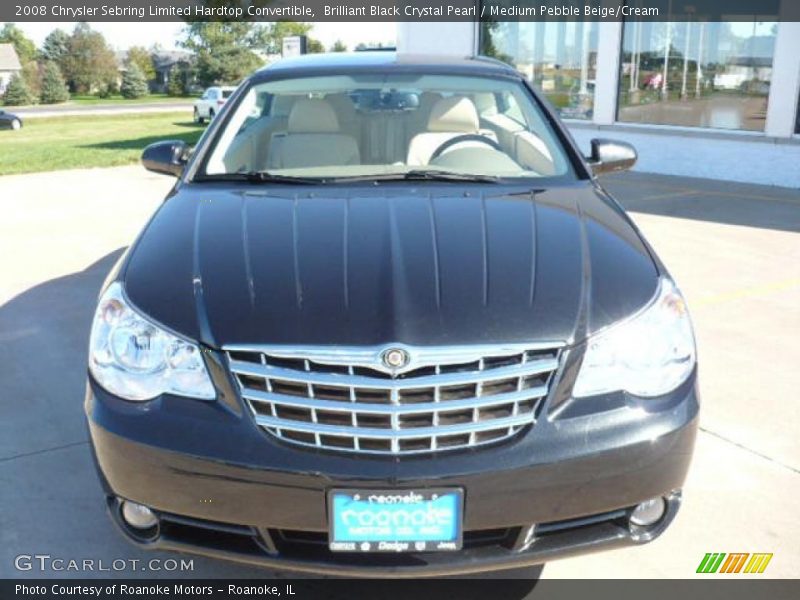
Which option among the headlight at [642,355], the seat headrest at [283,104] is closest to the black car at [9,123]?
the seat headrest at [283,104]

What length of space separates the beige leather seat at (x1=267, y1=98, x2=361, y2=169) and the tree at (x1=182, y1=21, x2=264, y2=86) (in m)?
66.0

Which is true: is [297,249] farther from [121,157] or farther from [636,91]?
[121,157]

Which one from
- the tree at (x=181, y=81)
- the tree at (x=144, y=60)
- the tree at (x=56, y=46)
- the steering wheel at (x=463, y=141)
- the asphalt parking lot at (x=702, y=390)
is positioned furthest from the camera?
the tree at (x=144, y=60)

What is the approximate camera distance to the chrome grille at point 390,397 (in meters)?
2.08

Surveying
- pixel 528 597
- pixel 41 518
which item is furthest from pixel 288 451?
pixel 41 518

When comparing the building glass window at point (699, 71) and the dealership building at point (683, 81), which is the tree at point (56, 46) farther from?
the building glass window at point (699, 71)

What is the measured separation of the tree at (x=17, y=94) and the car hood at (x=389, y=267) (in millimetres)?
71275

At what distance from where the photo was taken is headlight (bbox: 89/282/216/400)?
86.7 inches

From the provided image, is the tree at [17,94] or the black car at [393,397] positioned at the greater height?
the black car at [393,397]

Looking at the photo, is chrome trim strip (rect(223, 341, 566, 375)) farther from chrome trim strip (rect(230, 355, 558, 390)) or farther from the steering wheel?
the steering wheel

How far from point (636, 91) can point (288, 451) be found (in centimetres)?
1239

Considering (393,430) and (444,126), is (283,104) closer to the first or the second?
(444,126)

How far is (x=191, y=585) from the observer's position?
2596 millimetres

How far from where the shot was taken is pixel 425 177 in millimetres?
3256
